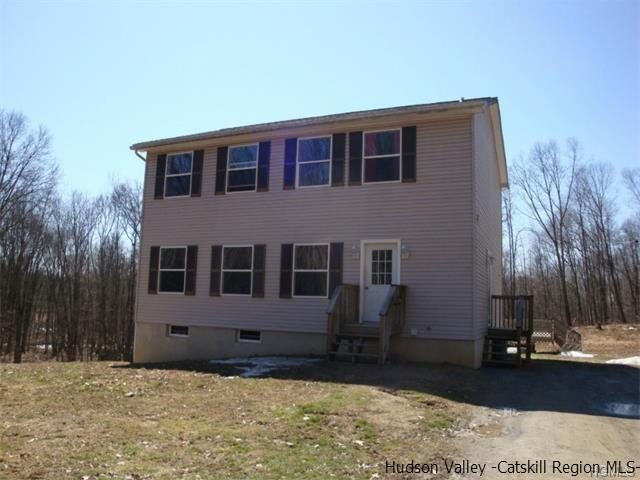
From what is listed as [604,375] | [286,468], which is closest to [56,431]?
[286,468]

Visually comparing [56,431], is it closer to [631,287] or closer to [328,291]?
[328,291]

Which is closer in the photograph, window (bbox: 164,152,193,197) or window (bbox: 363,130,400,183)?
window (bbox: 363,130,400,183)

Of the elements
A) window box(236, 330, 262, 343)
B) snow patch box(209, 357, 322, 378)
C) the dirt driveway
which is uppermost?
window box(236, 330, 262, 343)

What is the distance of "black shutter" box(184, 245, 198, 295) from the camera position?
48.2 ft

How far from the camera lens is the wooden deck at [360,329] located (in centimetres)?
1075

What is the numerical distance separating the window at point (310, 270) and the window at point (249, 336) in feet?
5.38

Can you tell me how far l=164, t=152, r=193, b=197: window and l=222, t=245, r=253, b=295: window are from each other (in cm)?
251

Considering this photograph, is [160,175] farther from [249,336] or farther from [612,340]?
[612,340]

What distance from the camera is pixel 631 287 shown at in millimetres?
33719

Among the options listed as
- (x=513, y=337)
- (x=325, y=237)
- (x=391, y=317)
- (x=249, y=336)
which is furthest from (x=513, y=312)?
(x=249, y=336)

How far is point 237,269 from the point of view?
14023mm

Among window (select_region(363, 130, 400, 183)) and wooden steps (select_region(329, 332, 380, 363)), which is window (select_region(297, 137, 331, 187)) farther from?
wooden steps (select_region(329, 332, 380, 363))

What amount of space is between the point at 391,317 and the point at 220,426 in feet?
19.4

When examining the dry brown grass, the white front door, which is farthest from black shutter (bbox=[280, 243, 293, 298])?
the dry brown grass
